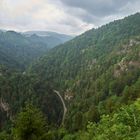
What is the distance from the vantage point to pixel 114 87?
585 ft

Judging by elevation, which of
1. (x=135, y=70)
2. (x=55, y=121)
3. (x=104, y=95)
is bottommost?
(x=55, y=121)

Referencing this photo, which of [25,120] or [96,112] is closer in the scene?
[25,120]

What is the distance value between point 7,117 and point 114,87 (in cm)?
6720

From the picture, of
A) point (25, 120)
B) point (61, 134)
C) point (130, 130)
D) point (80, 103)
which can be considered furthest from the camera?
point (80, 103)

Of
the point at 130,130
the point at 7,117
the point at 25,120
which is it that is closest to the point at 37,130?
the point at 25,120

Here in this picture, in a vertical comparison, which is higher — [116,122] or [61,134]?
→ [116,122]

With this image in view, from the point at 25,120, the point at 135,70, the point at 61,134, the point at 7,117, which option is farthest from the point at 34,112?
the point at 7,117

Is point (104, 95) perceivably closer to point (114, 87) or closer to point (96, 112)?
point (114, 87)

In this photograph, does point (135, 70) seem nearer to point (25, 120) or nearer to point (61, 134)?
point (61, 134)

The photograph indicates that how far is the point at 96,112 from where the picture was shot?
430ft

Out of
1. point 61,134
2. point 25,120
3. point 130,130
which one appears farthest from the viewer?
point 61,134

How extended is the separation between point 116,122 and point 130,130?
11.6ft

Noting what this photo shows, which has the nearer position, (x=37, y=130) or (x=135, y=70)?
(x=37, y=130)

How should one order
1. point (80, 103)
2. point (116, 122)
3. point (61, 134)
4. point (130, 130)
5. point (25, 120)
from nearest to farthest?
point (130, 130)
point (116, 122)
point (25, 120)
point (61, 134)
point (80, 103)
